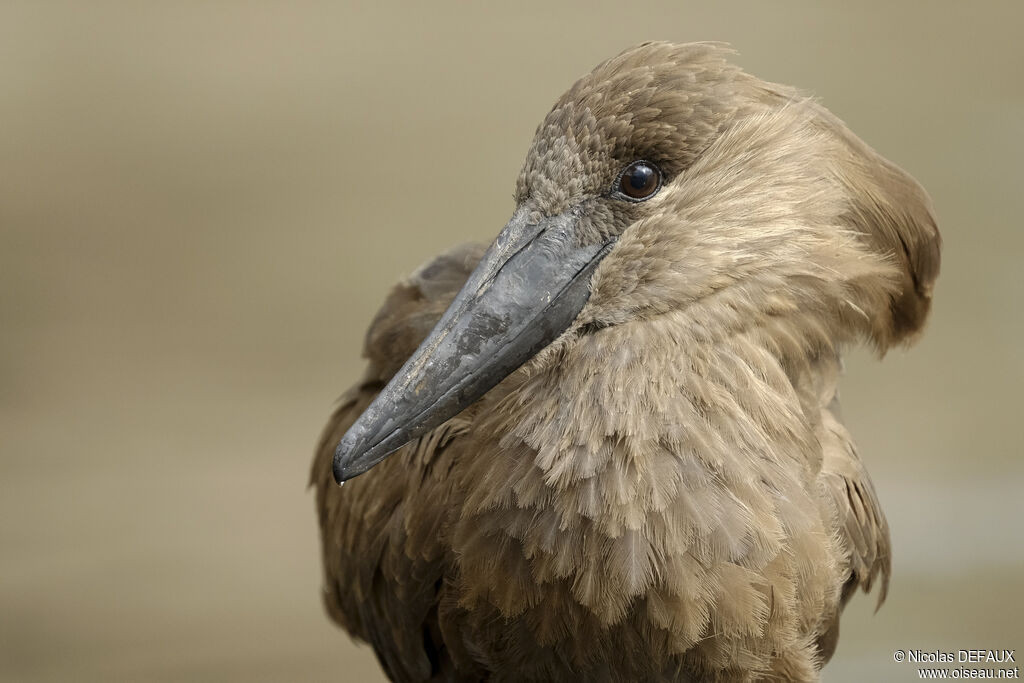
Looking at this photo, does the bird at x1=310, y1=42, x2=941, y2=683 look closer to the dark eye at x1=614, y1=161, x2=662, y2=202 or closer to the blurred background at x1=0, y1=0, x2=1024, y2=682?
the dark eye at x1=614, y1=161, x2=662, y2=202

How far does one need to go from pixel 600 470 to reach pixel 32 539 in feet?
11.2

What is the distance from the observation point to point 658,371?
224cm

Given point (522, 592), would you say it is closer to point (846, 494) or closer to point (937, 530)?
point (846, 494)

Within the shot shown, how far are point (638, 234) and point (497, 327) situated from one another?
28 cm

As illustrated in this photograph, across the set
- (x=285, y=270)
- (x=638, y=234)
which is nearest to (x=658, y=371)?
(x=638, y=234)

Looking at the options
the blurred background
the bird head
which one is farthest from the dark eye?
the blurred background

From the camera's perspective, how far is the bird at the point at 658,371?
2217 mm

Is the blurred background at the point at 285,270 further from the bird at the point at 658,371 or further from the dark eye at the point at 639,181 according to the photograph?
the dark eye at the point at 639,181

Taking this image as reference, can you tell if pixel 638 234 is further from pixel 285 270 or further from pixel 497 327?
pixel 285 270

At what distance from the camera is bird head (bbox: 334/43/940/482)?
223 centimetres

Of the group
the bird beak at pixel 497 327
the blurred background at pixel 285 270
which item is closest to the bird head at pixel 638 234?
the bird beak at pixel 497 327

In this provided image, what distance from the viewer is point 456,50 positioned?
22.6 feet

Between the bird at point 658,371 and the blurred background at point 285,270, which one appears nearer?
the bird at point 658,371

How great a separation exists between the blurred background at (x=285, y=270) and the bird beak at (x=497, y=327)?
7.31 feet
